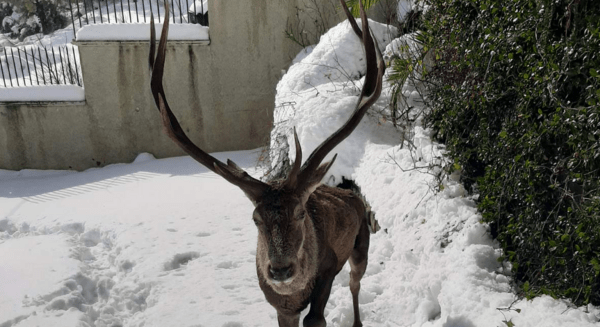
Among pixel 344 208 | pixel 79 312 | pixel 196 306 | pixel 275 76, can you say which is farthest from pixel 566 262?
pixel 275 76

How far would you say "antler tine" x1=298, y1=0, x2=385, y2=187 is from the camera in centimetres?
296

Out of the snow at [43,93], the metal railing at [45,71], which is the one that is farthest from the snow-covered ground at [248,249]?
the metal railing at [45,71]

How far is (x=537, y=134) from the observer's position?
10.4 ft

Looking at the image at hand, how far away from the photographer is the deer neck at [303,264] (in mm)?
2946

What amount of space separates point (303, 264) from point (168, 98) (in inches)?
319

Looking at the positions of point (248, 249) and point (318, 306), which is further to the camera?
point (248, 249)

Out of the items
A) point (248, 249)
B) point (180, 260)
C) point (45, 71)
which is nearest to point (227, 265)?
point (248, 249)

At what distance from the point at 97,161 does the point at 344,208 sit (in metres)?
8.38

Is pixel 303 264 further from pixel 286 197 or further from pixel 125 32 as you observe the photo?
pixel 125 32

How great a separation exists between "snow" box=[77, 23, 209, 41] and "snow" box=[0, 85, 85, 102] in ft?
3.63

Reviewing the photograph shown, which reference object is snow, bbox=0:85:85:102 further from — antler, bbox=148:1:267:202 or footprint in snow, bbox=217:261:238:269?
antler, bbox=148:1:267:202

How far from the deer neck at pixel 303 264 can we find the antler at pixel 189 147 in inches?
14.1

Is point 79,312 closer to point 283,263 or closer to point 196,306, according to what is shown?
point 196,306

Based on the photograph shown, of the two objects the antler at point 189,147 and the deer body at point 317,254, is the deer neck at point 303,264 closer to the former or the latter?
the deer body at point 317,254
